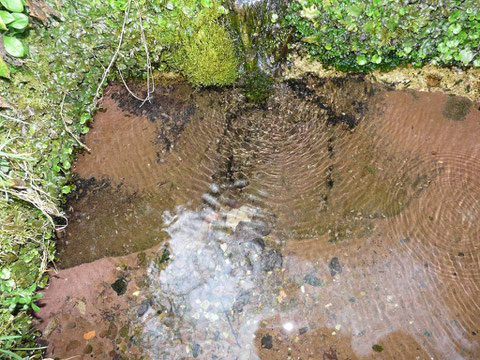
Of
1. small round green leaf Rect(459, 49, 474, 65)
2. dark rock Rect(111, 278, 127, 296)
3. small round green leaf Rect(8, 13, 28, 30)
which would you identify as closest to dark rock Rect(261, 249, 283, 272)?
dark rock Rect(111, 278, 127, 296)

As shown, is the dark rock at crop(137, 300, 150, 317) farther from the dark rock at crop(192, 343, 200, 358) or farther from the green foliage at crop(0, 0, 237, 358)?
the green foliage at crop(0, 0, 237, 358)

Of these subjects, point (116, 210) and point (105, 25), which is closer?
point (105, 25)

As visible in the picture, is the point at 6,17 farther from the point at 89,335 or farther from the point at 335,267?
the point at 335,267

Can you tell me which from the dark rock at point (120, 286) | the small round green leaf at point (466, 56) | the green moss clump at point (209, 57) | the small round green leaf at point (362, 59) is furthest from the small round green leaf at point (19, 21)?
the small round green leaf at point (466, 56)

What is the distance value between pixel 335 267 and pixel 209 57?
2303 mm

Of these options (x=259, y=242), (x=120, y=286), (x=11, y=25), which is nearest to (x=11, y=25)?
(x=11, y=25)

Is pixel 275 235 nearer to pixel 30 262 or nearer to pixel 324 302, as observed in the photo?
pixel 324 302

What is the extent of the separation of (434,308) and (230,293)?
5.65ft

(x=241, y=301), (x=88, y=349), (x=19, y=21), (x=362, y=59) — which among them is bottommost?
(x=88, y=349)

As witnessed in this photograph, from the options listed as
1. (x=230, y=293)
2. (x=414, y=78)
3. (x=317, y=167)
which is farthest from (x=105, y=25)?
(x=414, y=78)

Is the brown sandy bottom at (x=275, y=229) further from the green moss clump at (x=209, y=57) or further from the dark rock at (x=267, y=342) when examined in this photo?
the green moss clump at (x=209, y=57)

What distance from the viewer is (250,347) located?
273 centimetres

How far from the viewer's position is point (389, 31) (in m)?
2.90

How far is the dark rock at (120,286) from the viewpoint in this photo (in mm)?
2945
